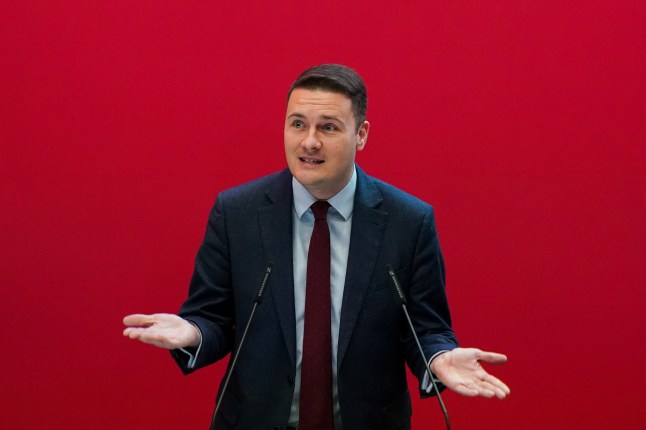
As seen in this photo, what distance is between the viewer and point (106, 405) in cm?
327

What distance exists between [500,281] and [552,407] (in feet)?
1.69

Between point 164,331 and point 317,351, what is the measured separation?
0.40m

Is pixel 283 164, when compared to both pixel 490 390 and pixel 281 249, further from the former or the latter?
pixel 490 390

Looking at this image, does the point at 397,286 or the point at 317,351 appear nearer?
the point at 397,286

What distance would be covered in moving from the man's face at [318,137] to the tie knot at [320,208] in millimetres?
47

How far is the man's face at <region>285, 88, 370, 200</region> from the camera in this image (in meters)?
2.19

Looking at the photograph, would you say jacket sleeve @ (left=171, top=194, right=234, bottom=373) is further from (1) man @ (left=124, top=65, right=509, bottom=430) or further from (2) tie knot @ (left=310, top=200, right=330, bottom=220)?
(2) tie knot @ (left=310, top=200, right=330, bottom=220)

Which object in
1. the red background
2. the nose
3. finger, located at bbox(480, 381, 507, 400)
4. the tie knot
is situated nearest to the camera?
finger, located at bbox(480, 381, 507, 400)

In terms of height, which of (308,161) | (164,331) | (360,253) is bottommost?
(164,331)

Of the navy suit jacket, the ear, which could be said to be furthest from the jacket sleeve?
the ear

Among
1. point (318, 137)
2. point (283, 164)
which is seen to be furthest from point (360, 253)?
point (283, 164)

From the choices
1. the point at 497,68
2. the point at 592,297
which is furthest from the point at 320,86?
the point at 592,297

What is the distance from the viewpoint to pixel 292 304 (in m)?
2.22

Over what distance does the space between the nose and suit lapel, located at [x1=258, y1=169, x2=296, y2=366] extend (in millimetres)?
188
